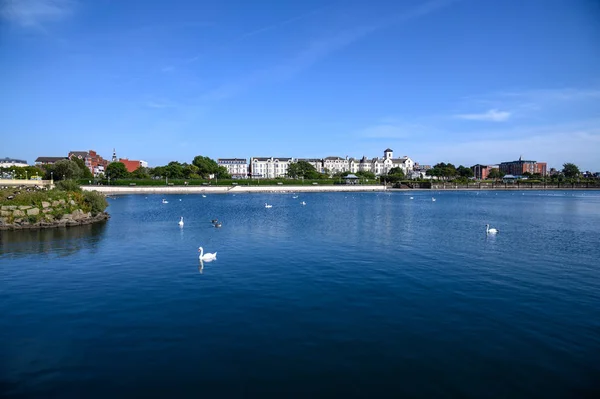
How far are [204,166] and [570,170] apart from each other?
584 ft

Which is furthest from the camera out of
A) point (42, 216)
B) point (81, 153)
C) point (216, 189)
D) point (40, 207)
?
point (81, 153)

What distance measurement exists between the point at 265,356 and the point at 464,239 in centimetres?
2300

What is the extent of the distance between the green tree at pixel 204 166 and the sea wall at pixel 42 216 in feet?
395

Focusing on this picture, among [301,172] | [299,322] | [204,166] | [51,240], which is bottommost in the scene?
[299,322]

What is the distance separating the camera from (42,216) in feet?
106

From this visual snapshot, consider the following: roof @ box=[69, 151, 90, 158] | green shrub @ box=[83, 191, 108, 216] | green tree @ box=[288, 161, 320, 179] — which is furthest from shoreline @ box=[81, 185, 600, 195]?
roof @ box=[69, 151, 90, 158]

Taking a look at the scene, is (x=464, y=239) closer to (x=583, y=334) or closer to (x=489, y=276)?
(x=489, y=276)

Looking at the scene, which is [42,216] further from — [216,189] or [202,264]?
[216,189]

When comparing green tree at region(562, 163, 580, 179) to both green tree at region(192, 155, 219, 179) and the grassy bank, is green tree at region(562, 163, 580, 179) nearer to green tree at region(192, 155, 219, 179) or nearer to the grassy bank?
green tree at region(192, 155, 219, 179)

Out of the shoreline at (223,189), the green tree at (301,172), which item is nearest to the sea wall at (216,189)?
the shoreline at (223,189)

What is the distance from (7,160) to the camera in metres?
178

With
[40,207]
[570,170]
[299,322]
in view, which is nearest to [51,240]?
[40,207]

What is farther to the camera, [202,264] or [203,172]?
[203,172]

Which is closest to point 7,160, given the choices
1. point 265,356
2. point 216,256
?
point 216,256
